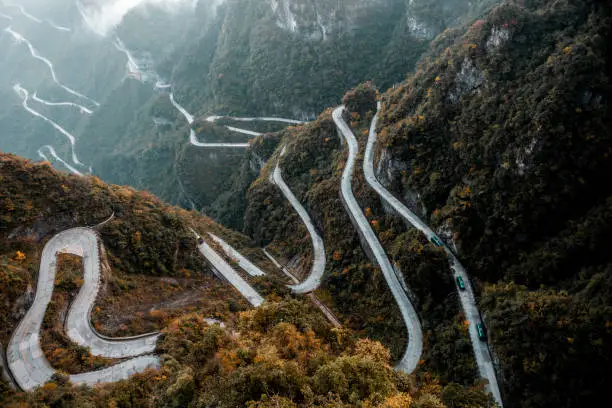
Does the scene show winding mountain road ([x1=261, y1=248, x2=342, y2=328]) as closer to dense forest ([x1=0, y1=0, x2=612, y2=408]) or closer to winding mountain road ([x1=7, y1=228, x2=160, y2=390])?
dense forest ([x1=0, y1=0, x2=612, y2=408])

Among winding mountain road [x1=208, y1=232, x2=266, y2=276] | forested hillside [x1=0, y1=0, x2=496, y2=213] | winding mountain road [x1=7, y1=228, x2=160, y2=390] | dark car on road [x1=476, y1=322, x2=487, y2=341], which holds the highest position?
forested hillside [x1=0, y1=0, x2=496, y2=213]

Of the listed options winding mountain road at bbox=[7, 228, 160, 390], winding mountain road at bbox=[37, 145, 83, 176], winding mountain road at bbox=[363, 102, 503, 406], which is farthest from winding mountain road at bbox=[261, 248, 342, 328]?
winding mountain road at bbox=[37, 145, 83, 176]

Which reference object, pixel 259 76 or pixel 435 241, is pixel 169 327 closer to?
pixel 435 241

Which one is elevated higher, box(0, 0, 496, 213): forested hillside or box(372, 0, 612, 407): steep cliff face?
box(0, 0, 496, 213): forested hillside

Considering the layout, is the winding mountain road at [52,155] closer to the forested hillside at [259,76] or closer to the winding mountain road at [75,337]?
the forested hillside at [259,76]

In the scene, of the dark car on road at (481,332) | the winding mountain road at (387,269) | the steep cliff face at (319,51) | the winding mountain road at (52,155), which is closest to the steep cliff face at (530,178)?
the dark car on road at (481,332)

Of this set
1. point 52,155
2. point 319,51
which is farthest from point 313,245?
point 52,155
